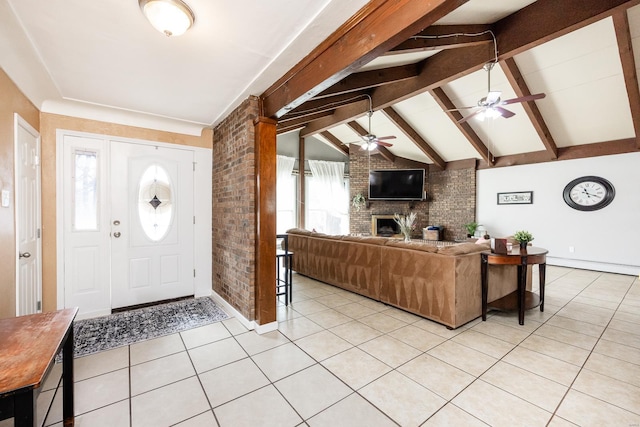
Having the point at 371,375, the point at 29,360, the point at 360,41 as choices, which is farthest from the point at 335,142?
the point at 29,360

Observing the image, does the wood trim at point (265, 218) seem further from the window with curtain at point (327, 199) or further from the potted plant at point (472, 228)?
the potted plant at point (472, 228)

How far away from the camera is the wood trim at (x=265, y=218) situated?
2.75 meters

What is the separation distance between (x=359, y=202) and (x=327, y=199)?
0.99 metres

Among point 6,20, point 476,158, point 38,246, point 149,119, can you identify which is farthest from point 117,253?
point 476,158

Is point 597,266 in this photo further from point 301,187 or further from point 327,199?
point 301,187

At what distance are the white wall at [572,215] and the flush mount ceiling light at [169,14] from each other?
25.0 ft

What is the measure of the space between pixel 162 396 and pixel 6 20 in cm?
258

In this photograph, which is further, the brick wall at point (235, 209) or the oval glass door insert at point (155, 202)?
the oval glass door insert at point (155, 202)

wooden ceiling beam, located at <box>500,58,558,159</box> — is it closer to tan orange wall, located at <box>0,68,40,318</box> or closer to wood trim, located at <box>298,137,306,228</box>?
wood trim, located at <box>298,137,306,228</box>

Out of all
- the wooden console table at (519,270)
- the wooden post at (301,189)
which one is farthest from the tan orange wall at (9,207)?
the wooden post at (301,189)

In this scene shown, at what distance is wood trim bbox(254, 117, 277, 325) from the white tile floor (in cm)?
32

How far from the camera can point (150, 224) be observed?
3.53m

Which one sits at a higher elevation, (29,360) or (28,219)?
(28,219)

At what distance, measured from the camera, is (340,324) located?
293cm
